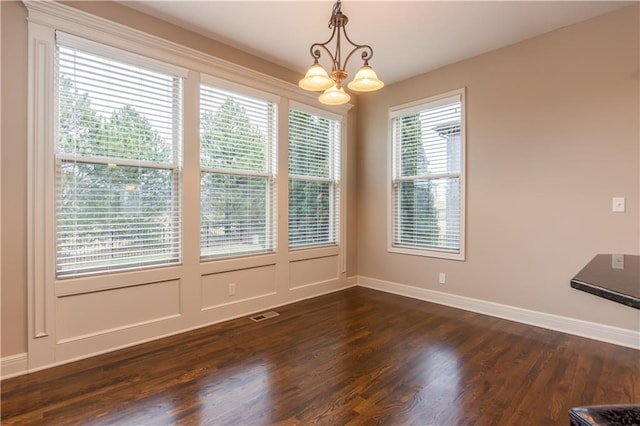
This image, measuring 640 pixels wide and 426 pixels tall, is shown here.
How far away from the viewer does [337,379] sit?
7.41ft

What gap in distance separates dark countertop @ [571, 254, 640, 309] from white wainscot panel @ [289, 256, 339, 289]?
3129 millimetres

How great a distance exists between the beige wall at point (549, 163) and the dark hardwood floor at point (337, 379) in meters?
0.57

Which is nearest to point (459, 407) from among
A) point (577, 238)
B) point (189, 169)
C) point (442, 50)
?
point (577, 238)

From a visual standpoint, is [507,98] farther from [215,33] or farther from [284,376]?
[284,376]

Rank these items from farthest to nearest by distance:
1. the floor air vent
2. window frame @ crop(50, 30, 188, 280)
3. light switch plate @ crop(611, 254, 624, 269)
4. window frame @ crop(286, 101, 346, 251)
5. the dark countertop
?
window frame @ crop(286, 101, 346, 251)
the floor air vent
window frame @ crop(50, 30, 188, 280)
light switch plate @ crop(611, 254, 624, 269)
the dark countertop

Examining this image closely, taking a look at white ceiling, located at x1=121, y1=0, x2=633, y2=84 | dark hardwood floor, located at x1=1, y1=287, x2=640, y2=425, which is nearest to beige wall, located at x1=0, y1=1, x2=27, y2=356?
dark hardwood floor, located at x1=1, y1=287, x2=640, y2=425

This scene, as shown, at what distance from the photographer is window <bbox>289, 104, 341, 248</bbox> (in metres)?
4.13

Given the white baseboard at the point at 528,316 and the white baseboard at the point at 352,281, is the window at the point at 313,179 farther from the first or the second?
the white baseboard at the point at 528,316

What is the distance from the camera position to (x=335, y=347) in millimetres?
2768

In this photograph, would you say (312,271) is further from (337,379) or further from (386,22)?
(386,22)

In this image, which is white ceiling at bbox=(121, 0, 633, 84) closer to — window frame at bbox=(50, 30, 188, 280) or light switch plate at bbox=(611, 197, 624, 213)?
window frame at bbox=(50, 30, 188, 280)

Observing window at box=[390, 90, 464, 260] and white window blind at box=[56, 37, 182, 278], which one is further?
window at box=[390, 90, 464, 260]

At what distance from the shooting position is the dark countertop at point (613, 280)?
2.95ft

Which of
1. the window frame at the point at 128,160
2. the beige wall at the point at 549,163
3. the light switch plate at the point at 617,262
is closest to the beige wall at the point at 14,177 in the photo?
the window frame at the point at 128,160
